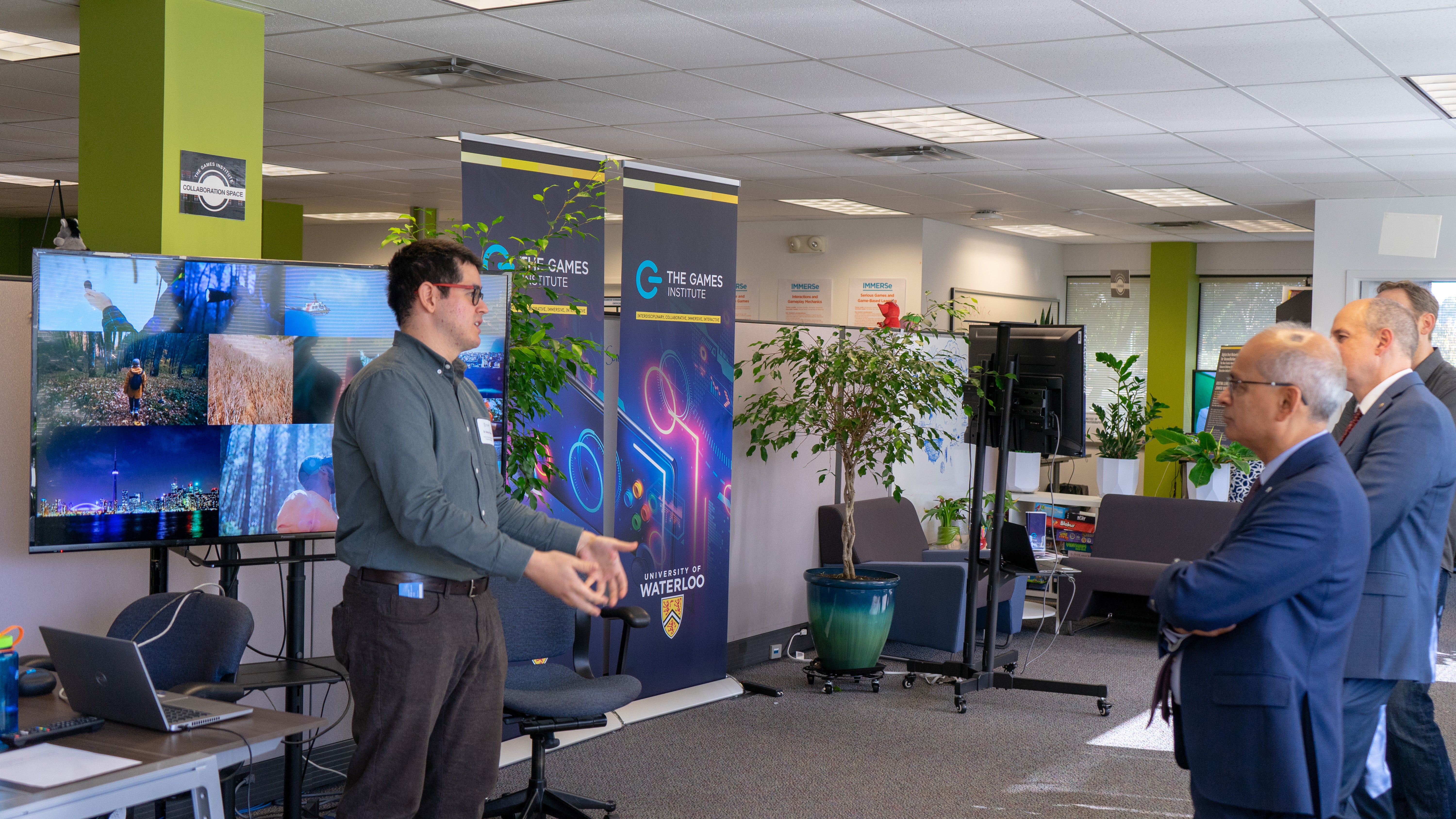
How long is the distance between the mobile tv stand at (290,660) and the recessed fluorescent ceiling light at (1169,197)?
7.09 m

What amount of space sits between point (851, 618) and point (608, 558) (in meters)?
3.25

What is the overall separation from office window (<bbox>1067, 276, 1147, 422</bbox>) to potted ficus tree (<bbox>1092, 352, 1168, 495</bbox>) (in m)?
0.63

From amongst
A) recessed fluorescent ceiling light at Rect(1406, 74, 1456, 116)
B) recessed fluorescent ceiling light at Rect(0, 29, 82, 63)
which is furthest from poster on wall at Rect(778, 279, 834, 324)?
recessed fluorescent ceiling light at Rect(0, 29, 82, 63)

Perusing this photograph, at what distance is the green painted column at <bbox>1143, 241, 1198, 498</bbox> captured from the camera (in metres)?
12.5

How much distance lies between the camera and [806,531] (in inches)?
256

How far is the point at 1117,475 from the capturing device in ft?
27.7

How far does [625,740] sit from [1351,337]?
10.00 feet

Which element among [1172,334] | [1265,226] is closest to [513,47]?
[1265,226]

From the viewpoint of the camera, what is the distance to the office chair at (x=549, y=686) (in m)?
3.56

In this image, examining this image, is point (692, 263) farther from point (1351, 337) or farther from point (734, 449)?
point (1351, 337)

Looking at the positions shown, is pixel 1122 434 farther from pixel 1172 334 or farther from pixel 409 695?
pixel 409 695

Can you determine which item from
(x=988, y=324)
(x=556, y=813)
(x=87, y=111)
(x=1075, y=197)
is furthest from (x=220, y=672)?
(x=1075, y=197)

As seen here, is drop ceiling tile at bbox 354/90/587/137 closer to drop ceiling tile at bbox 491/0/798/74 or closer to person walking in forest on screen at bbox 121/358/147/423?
drop ceiling tile at bbox 491/0/798/74

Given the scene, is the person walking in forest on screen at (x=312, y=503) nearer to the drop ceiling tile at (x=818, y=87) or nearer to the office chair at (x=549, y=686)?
the office chair at (x=549, y=686)
